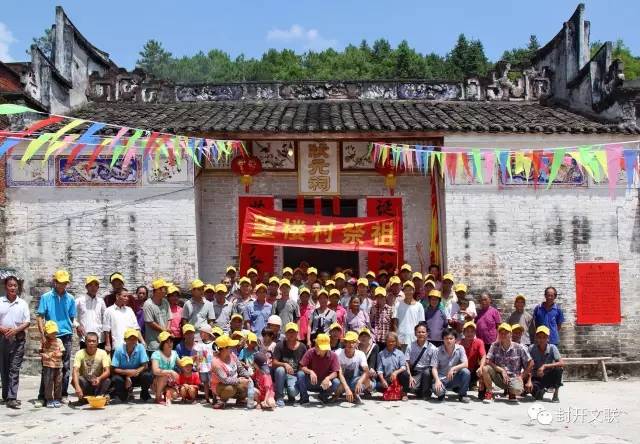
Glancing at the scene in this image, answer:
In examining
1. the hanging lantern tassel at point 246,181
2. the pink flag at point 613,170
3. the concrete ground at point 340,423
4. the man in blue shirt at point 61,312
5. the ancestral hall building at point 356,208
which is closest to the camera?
the concrete ground at point 340,423

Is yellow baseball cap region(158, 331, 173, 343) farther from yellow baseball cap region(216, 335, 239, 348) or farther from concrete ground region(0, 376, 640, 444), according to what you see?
concrete ground region(0, 376, 640, 444)

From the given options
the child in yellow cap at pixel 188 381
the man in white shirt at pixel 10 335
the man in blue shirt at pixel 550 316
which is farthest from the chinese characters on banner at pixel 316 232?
the man in white shirt at pixel 10 335

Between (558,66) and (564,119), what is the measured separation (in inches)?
105

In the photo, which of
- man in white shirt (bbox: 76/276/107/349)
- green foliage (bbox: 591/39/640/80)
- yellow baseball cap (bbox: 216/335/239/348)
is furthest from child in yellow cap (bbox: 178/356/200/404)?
green foliage (bbox: 591/39/640/80)

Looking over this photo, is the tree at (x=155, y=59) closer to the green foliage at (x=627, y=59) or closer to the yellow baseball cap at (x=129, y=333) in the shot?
the green foliage at (x=627, y=59)

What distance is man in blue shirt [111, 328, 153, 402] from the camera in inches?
329

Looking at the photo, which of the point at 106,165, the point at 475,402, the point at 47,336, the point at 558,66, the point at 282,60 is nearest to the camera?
the point at 47,336

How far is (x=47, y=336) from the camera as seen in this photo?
8.14m

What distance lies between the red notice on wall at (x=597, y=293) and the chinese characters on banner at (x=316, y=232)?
3132 mm

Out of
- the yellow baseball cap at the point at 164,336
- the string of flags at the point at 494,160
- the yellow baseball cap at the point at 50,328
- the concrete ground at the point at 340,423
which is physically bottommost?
the concrete ground at the point at 340,423

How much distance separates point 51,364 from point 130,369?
35.0 inches

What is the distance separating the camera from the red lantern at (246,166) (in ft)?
40.5

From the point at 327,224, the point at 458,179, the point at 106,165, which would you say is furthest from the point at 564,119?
the point at 106,165

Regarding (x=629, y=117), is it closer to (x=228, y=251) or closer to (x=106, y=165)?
(x=228, y=251)
